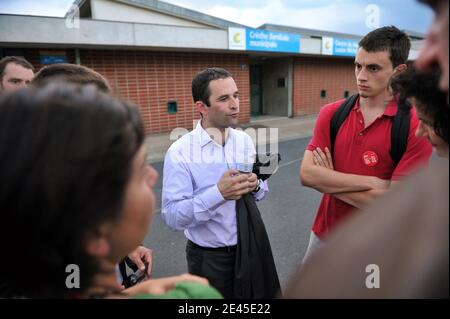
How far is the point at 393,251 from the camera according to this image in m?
0.40

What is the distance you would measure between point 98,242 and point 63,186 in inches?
6.6

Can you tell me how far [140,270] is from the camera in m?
1.94

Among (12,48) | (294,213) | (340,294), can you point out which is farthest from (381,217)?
(12,48)

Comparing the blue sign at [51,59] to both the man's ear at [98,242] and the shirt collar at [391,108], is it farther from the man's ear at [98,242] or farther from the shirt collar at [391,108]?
the man's ear at [98,242]

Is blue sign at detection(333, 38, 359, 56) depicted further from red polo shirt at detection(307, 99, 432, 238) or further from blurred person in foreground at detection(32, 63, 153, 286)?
blurred person in foreground at detection(32, 63, 153, 286)

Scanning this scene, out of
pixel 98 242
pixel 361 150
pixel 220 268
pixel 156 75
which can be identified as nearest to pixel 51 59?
pixel 156 75

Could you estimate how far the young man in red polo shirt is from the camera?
196 cm

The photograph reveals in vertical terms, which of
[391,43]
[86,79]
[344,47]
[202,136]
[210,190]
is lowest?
[210,190]

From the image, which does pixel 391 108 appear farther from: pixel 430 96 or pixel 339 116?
pixel 430 96

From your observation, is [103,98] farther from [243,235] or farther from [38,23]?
[38,23]

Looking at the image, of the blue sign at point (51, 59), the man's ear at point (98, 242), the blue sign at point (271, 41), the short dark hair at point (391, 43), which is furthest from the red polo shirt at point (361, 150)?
the blue sign at point (271, 41)

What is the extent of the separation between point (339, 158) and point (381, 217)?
183 cm

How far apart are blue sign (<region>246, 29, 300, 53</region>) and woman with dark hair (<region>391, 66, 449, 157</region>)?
34.9 feet

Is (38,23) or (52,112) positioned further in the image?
(38,23)
